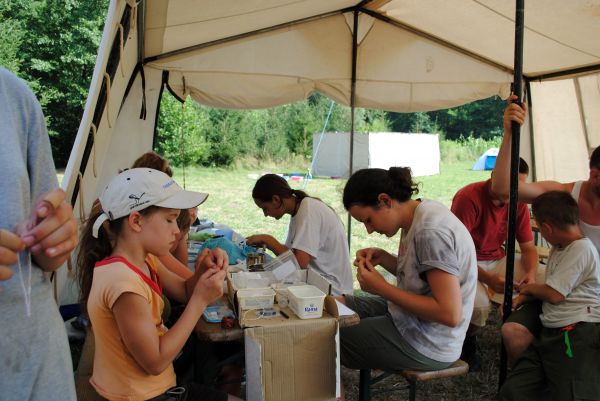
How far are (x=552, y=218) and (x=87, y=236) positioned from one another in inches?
84.7

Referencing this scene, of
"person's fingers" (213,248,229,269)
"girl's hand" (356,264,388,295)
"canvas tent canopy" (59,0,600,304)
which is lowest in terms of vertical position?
"girl's hand" (356,264,388,295)

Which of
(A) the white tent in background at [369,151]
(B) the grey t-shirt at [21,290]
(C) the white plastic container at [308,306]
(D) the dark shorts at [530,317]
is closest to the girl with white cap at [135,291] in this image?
(C) the white plastic container at [308,306]

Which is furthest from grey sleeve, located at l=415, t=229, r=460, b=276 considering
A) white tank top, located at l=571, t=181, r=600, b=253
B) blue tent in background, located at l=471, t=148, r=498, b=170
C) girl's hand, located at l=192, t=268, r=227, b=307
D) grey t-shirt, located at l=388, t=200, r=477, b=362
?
blue tent in background, located at l=471, t=148, r=498, b=170

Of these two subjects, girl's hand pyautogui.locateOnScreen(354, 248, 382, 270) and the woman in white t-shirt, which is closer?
girl's hand pyautogui.locateOnScreen(354, 248, 382, 270)

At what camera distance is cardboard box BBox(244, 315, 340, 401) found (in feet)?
5.34

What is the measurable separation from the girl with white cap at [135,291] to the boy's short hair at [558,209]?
1.65 metres

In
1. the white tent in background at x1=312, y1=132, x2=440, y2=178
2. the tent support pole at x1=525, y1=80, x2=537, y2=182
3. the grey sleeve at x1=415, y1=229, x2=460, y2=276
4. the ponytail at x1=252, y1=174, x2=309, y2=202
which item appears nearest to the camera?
the grey sleeve at x1=415, y1=229, x2=460, y2=276

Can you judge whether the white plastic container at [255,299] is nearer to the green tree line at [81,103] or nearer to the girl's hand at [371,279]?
the girl's hand at [371,279]

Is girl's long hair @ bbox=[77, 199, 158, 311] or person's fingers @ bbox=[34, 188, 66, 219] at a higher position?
person's fingers @ bbox=[34, 188, 66, 219]

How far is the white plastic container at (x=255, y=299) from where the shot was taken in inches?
71.3

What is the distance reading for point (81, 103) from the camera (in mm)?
18094

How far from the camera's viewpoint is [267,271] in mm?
2387

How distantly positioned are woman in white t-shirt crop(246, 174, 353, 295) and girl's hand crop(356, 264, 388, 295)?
83 cm

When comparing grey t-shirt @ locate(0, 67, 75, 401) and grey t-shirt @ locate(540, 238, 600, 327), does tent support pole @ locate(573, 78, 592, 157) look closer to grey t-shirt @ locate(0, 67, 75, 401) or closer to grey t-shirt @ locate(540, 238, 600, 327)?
grey t-shirt @ locate(540, 238, 600, 327)
